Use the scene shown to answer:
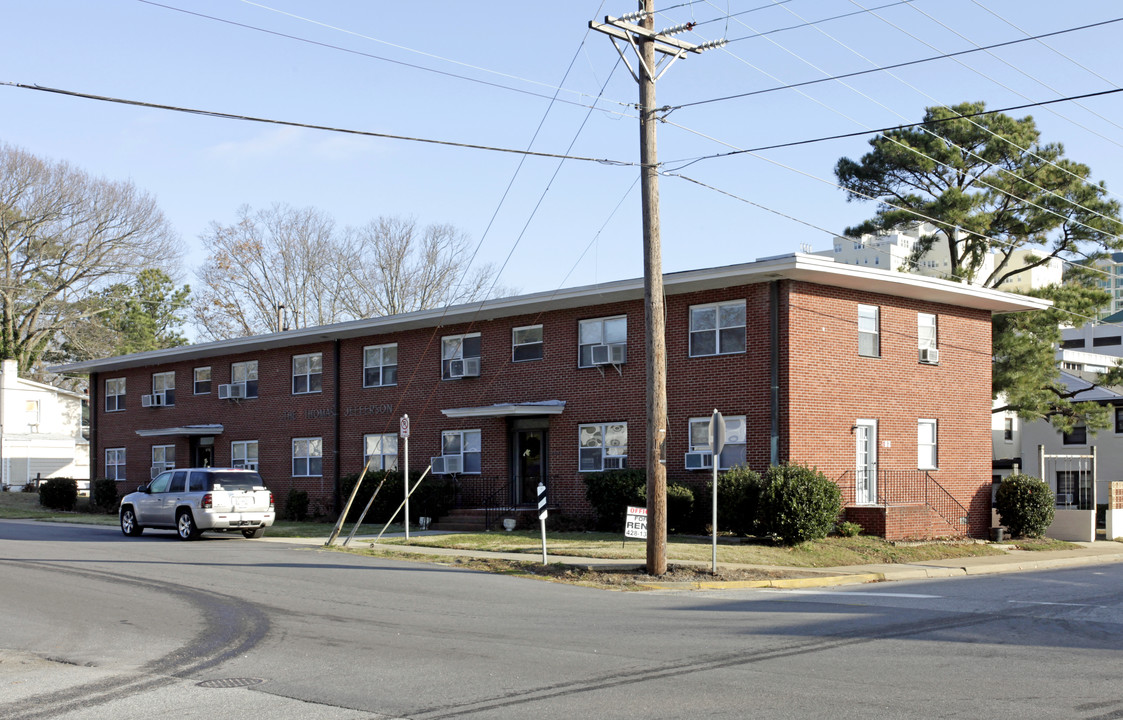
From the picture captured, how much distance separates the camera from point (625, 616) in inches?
540

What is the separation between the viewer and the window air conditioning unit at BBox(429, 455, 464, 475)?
101ft

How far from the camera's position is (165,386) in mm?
41000

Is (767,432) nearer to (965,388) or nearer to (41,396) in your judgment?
(965,388)

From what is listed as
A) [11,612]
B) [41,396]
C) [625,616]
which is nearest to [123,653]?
[11,612]

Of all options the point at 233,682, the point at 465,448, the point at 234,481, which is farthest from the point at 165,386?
the point at 233,682

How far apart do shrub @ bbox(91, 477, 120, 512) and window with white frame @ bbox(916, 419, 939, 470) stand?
92.7ft

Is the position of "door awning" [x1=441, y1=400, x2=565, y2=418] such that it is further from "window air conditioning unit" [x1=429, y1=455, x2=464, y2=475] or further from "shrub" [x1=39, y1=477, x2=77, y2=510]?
"shrub" [x1=39, y1=477, x2=77, y2=510]

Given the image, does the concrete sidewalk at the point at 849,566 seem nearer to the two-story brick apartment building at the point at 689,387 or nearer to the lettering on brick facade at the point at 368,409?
the two-story brick apartment building at the point at 689,387

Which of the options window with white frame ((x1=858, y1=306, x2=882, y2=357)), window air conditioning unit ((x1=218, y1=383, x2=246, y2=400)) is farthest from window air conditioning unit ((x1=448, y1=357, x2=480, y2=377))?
window with white frame ((x1=858, y1=306, x2=882, y2=357))

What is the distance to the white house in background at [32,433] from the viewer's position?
5769 cm

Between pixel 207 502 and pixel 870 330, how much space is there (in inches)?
617

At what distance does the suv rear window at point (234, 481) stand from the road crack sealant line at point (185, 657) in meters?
8.56

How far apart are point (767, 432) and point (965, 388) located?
722 cm

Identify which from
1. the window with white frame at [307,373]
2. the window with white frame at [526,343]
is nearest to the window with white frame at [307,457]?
the window with white frame at [307,373]
